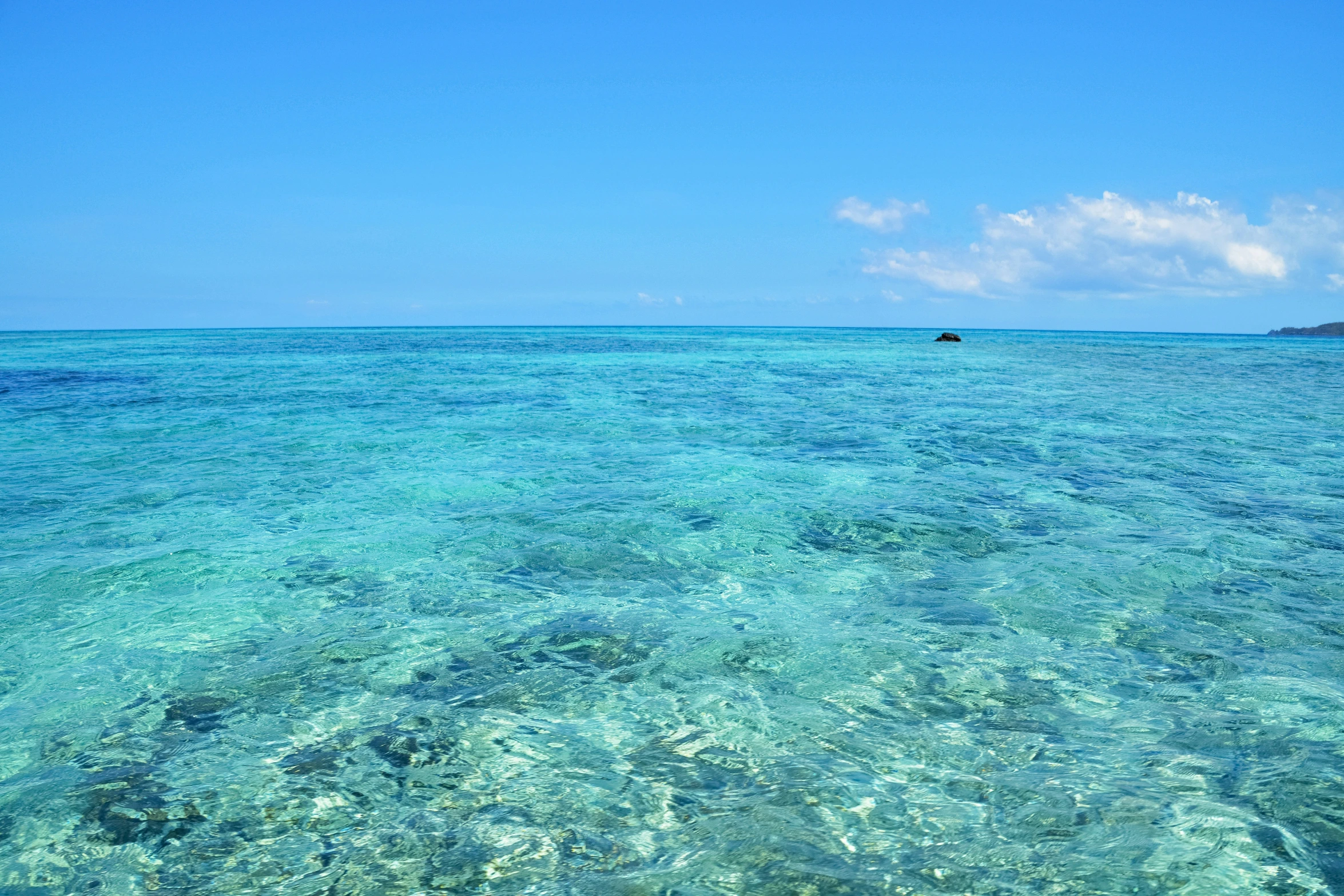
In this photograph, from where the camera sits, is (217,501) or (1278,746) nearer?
(1278,746)

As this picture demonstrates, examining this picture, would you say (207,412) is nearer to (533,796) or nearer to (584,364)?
(533,796)

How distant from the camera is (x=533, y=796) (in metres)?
3.81

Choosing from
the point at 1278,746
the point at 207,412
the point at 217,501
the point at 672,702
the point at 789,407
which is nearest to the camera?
the point at 1278,746

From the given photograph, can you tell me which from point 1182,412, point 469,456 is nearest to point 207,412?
point 469,456

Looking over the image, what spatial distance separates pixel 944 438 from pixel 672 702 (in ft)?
37.2

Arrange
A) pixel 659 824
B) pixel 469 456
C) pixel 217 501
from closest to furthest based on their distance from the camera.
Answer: pixel 659 824 < pixel 217 501 < pixel 469 456

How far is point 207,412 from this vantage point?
60.8 ft

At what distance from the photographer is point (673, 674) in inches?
201

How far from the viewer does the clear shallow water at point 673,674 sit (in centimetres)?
342

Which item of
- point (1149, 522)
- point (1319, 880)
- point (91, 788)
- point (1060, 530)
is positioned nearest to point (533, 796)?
point (91, 788)

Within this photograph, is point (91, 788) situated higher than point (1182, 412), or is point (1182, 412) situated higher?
point (1182, 412)

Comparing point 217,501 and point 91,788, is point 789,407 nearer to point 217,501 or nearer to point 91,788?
point 217,501

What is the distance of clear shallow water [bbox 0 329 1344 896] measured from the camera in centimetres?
342

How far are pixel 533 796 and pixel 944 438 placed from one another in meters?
12.5
